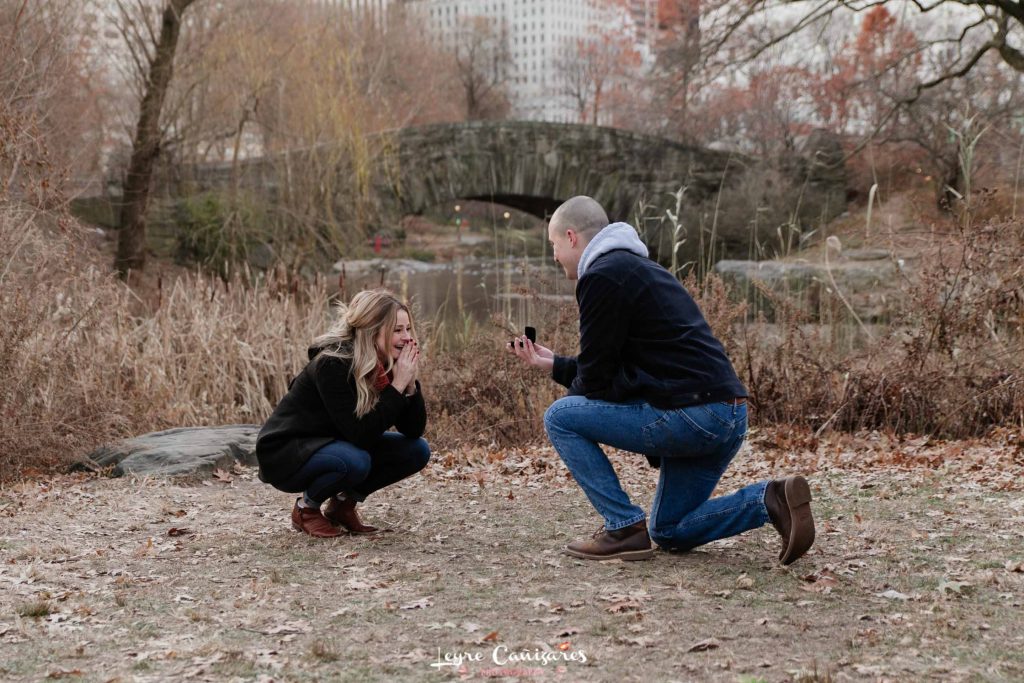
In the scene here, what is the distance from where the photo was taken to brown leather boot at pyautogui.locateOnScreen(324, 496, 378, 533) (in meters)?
5.16

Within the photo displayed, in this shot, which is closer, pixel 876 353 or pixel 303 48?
pixel 876 353

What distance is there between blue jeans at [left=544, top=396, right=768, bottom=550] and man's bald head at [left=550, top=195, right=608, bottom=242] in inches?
25.7

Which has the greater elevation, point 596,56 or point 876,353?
point 596,56

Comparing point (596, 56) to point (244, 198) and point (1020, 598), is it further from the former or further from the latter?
point (1020, 598)

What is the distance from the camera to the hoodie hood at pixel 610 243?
14.0 ft

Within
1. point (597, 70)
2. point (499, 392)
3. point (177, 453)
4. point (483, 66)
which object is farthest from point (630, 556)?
point (483, 66)

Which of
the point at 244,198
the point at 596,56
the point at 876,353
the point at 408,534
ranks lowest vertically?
the point at 408,534

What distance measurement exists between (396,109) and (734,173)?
7421 millimetres

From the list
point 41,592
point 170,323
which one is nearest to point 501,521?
point 41,592

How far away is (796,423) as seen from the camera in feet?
25.7

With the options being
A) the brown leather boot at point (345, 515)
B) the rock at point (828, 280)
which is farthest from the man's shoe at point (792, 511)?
the rock at point (828, 280)

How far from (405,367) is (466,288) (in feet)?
58.6

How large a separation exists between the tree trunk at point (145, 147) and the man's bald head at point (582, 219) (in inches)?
518

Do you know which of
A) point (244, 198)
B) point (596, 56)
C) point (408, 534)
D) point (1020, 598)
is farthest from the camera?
point (596, 56)
